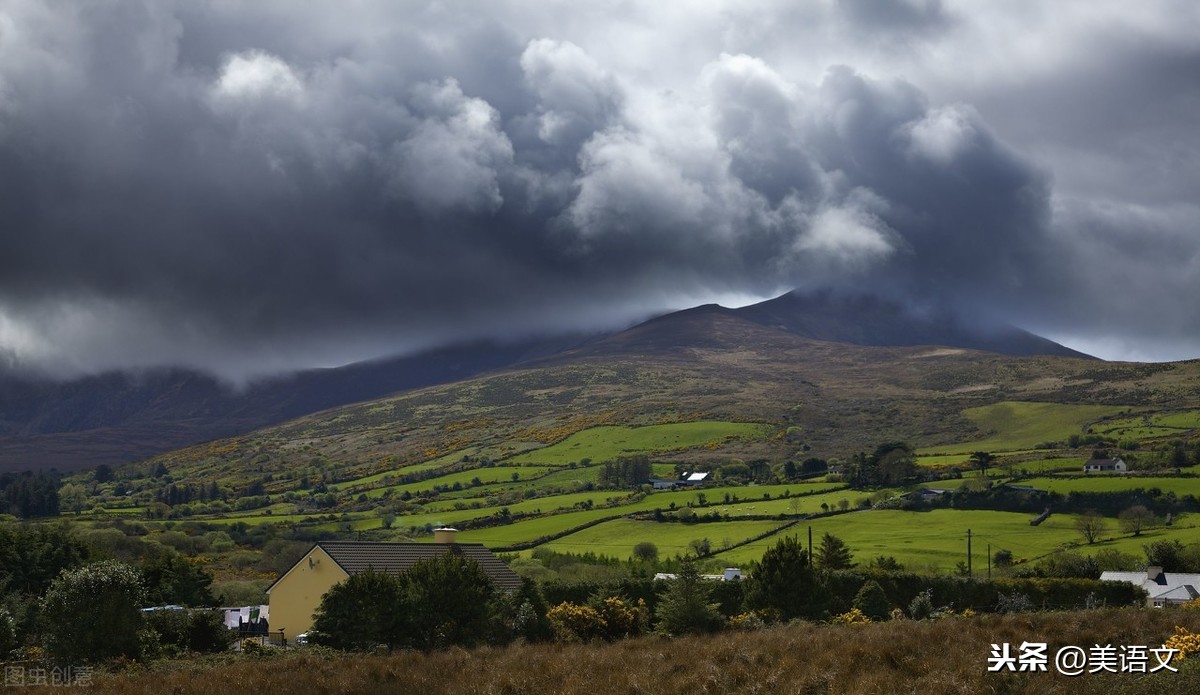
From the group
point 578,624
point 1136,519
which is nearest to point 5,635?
point 578,624

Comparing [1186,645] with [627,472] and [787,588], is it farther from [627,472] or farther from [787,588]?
[627,472]

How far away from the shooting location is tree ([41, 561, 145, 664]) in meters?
29.9

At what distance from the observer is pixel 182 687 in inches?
933

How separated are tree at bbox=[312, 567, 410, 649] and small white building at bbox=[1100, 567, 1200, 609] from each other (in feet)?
137

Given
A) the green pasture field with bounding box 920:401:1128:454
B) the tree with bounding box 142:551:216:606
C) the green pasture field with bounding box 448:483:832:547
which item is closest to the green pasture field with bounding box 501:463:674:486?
the green pasture field with bounding box 448:483:832:547

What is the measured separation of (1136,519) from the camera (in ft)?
281

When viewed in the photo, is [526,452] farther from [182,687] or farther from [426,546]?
[182,687]

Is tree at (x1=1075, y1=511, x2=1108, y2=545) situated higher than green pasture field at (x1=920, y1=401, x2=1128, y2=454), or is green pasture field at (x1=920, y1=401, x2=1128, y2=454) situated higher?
green pasture field at (x1=920, y1=401, x2=1128, y2=454)

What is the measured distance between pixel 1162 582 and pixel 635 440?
4320 inches

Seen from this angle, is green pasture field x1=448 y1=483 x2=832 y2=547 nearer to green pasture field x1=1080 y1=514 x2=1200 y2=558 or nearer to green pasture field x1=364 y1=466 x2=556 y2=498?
green pasture field x1=364 y1=466 x2=556 y2=498

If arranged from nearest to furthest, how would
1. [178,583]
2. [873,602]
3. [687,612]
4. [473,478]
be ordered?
[687,612], [873,602], [178,583], [473,478]

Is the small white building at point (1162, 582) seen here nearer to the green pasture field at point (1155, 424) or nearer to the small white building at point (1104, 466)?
the small white building at point (1104, 466)

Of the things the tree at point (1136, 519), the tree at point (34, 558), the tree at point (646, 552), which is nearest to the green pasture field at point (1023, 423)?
the tree at point (1136, 519)

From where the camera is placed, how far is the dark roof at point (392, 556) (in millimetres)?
49406
